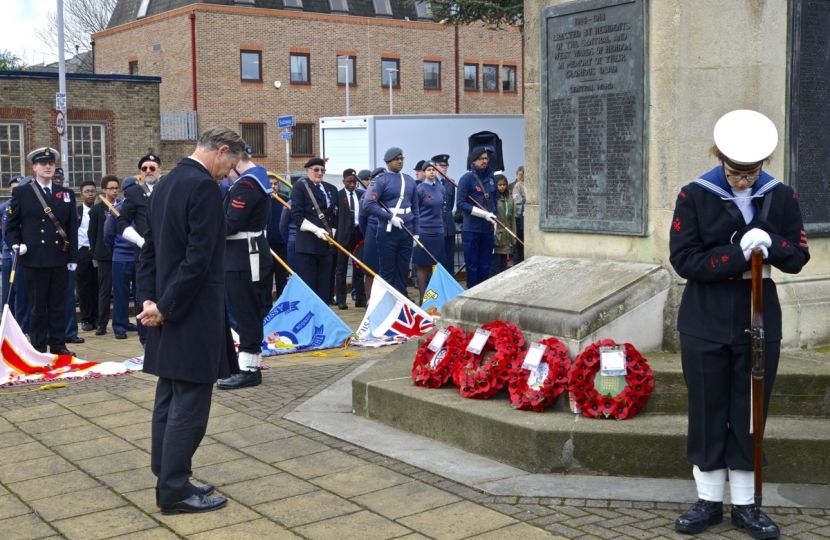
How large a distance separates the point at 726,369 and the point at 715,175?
887 mm

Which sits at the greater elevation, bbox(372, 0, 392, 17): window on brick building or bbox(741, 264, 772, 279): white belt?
bbox(372, 0, 392, 17): window on brick building

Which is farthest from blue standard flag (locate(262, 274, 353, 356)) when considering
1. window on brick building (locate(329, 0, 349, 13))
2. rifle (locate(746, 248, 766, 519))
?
window on brick building (locate(329, 0, 349, 13))

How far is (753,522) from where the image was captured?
4.80 metres

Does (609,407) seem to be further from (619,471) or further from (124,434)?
(124,434)

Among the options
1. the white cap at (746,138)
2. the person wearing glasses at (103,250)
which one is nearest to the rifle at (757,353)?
the white cap at (746,138)

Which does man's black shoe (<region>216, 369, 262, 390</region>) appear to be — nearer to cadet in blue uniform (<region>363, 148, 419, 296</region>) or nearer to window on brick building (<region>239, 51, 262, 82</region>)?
cadet in blue uniform (<region>363, 148, 419, 296</region>)

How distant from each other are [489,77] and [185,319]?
150 feet

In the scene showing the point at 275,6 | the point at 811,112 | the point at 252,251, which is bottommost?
the point at 252,251

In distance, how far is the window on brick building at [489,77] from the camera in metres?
49.8

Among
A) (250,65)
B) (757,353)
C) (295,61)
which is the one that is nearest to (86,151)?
(250,65)

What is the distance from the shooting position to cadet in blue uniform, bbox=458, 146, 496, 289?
44.6 ft

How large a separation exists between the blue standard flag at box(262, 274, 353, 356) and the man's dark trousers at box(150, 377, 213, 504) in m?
4.98

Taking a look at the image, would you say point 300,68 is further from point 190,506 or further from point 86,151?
point 190,506

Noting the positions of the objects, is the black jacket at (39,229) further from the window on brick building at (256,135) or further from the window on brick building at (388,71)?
the window on brick building at (388,71)
